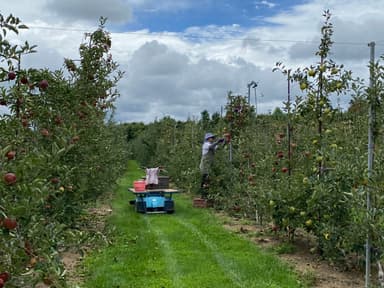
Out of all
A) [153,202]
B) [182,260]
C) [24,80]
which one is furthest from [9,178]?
[153,202]

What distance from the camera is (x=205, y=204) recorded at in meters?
12.2

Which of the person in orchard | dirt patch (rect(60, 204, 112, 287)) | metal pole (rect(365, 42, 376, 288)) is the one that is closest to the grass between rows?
dirt patch (rect(60, 204, 112, 287))

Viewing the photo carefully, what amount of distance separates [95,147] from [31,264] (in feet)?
17.6

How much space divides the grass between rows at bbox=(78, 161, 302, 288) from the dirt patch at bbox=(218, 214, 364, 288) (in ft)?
0.61

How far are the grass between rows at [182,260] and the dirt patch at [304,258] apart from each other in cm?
19

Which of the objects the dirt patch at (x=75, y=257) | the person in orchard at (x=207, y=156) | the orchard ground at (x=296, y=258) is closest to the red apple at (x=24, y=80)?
the dirt patch at (x=75, y=257)

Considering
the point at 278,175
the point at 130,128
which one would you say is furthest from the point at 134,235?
the point at 130,128

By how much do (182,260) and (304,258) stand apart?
5.25 ft

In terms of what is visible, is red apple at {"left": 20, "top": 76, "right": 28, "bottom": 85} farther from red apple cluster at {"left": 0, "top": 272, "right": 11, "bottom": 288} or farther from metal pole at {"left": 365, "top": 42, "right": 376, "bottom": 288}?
metal pole at {"left": 365, "top": 42, "right": 376, "bottom": 288}

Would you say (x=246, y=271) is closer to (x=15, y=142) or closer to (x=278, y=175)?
(x=278, y=175)

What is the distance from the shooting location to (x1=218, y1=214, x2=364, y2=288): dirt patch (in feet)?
18.7

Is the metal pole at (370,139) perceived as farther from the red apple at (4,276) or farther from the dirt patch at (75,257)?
the red apple at (4,276)

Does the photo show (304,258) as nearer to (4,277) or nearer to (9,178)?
(4,277)

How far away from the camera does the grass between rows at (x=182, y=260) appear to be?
5676mm
